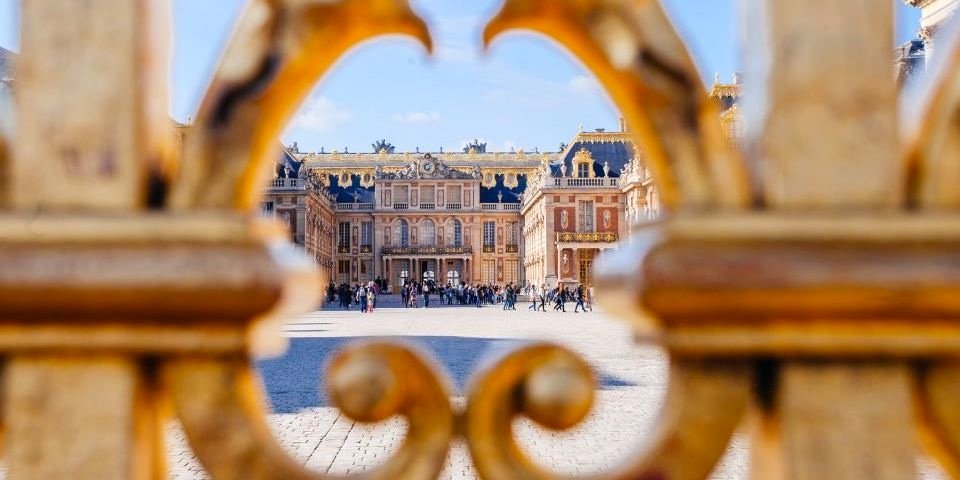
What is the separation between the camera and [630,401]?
6.66 m

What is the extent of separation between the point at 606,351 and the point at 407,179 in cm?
4244

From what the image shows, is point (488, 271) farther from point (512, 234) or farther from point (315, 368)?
point (315, 368)

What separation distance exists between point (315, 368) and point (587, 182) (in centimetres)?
3162

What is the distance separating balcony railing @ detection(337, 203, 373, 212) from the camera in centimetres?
5262

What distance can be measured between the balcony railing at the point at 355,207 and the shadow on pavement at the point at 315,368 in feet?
131

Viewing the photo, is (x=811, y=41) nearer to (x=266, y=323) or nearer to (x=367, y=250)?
(x=266, y=323)

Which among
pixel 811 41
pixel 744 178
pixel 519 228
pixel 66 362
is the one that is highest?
pixel 519 228

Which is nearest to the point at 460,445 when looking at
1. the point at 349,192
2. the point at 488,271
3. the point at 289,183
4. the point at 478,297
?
the point at 478,297

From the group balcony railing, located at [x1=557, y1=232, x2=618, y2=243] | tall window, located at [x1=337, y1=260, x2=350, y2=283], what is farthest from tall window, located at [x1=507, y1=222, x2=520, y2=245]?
balcony railing, located at [x1=557, y1=232, x2=618, y2=243]

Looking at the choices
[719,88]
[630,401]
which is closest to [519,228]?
[719,88]

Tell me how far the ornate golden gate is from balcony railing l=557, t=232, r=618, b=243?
126 feet

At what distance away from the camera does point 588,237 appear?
38.8 m

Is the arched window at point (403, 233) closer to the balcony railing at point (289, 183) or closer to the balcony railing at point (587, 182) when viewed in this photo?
the balcony railing at point (289, 183)

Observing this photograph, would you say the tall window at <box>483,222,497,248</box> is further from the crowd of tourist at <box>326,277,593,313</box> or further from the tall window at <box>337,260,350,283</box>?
the crowd of tourist at <box>326,277,593,313</box>
